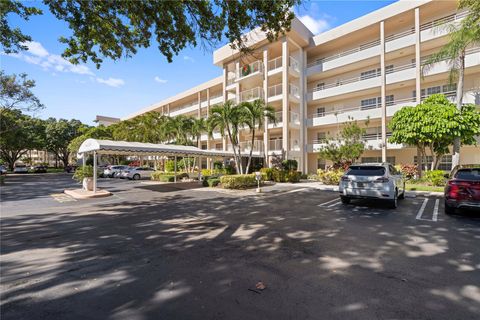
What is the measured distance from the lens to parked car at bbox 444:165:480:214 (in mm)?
6924

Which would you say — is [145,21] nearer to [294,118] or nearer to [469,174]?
[469,174]

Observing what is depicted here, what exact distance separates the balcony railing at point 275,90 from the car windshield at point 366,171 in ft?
55.2

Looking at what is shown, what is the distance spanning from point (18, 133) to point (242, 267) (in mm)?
44000

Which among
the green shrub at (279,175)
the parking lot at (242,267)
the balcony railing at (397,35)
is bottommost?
the parking lot at (242,267)

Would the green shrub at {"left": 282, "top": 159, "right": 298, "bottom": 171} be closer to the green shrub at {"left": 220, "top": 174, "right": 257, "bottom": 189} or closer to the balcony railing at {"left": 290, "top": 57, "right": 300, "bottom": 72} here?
the green shrub at {"left": 220, "top": 174, "right": 257, "bottom": 189}

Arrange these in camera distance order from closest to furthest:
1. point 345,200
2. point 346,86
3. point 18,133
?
point 345,200 < point 346,86 < point 18,133

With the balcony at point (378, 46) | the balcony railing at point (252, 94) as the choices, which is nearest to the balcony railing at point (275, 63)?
the balcony railing at point (252, 94)

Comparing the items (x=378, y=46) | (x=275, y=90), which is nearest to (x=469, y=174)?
(x=378, y=46)

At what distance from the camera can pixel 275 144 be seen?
24.2 meters

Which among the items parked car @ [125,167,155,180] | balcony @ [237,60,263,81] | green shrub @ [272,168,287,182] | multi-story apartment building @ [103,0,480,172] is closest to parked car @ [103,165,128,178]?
parked car @ [125,167,155,180]

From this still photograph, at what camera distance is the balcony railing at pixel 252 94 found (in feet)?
81.8

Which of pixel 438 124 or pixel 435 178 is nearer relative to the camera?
pixel 438 124

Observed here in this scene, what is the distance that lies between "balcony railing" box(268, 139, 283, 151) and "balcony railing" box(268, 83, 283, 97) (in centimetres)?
508

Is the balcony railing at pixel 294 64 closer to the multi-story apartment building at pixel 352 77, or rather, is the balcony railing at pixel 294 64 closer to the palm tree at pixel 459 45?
the multi-story apartment building at pixel 352 77
